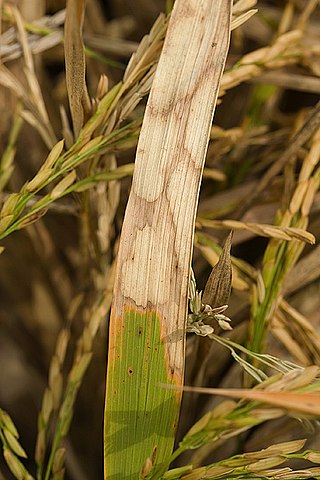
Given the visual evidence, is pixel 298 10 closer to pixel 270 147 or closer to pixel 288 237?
pixel 270 147

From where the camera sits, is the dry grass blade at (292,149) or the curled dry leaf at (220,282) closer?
the curled dry leaf at (220,282)

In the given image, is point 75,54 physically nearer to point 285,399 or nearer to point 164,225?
point 164,225

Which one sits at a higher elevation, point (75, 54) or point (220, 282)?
point (75, 54)

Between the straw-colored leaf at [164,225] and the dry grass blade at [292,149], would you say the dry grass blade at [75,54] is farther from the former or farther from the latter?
the dry grass blade at [292,149]

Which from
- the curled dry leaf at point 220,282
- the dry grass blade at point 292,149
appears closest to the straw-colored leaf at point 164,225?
the curled dry leaf at point 220,282


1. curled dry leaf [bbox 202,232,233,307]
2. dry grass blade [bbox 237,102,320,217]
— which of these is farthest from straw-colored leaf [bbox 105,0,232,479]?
dry grass blade [bbox 237,102,320,217]

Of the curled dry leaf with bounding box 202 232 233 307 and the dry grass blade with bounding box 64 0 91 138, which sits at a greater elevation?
the dry grass blade with bounding box 64 0 91 138

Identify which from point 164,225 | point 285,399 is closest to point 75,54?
point 164,225

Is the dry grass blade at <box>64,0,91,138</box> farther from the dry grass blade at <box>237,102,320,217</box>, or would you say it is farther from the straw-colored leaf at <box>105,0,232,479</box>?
the dry grass blade at <box>237,102,320,217</box>
